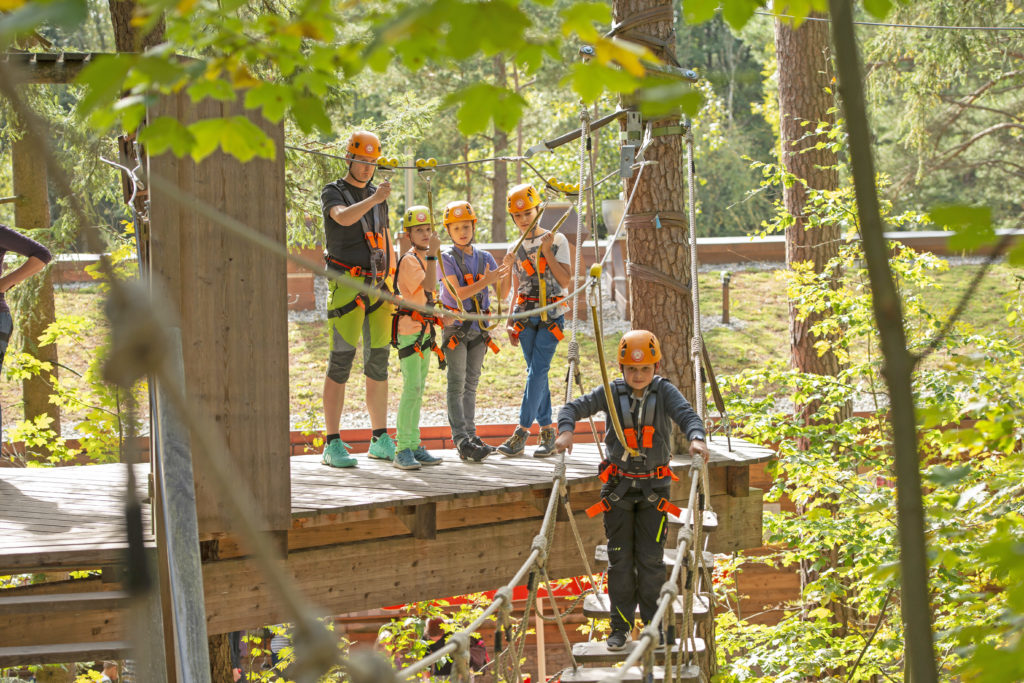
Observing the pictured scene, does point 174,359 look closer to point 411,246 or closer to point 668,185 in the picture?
point 411,246

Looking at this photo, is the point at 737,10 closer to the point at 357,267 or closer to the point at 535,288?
the point at 357,267

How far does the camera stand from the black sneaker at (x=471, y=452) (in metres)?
5.88

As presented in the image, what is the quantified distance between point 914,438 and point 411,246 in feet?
15.4

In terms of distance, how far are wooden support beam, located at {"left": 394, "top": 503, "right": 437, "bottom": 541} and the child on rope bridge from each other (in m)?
0.52

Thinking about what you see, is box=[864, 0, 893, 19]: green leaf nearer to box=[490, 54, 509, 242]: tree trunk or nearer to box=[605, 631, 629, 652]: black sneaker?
box=[605, 631, 629, 652]: black sneaker

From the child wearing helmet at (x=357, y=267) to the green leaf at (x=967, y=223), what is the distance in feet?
12.7

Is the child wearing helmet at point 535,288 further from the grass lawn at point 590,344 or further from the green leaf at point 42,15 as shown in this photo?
the grass lawn at point 590,344

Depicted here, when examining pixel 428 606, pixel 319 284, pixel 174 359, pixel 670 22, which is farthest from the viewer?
pixel 319 284

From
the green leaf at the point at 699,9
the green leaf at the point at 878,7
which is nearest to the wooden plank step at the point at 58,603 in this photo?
the green leaf at the point at 699,9

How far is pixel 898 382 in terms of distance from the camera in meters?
1.17

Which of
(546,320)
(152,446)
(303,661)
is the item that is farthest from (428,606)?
(303,661)

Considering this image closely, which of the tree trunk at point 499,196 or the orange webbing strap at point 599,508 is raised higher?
the tree trunk at point 499,196

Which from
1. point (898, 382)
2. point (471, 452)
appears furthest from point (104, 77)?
point (471, 452)

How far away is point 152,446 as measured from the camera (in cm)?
394
